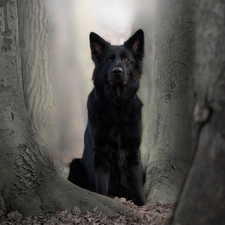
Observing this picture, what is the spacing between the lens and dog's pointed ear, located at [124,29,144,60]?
5.76 meters

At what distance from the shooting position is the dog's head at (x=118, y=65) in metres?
5.54

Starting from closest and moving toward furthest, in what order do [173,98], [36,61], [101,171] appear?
1. [101,171]
2. [173,98]
3. [36,61]

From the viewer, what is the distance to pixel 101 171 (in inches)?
217

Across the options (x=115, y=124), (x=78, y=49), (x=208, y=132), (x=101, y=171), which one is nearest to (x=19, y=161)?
(x=101, y=171)

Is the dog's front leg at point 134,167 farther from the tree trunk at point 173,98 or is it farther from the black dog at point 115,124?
the tree trunk at point 173,98

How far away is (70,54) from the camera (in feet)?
45.2

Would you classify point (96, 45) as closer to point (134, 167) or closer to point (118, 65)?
point (118, 65)

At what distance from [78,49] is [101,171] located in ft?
29.8

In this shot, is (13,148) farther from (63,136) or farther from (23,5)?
(63,136)

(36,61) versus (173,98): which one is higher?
(36,61)

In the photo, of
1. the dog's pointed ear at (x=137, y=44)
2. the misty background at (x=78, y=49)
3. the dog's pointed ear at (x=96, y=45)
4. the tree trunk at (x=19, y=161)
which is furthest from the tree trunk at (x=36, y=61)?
the tree trunk at (x=19, y=161)

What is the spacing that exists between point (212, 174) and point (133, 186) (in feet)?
13.4

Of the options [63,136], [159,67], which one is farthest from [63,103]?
[159,67]

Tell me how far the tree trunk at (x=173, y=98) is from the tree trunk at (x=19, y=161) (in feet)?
5.46
